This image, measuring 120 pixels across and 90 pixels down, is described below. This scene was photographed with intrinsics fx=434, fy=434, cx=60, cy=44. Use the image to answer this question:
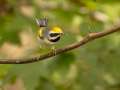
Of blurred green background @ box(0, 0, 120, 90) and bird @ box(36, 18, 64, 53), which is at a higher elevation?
bird @ box(36, 18, 64, 53)

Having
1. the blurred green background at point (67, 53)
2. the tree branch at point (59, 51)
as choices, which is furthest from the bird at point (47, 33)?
the blurred green background at point (67, 53)

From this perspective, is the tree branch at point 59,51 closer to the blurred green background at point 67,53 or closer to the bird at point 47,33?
the bird at point 47,33

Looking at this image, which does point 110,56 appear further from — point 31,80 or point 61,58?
point 31,80

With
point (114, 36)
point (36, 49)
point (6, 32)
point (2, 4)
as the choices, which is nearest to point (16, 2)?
point (2, 4)

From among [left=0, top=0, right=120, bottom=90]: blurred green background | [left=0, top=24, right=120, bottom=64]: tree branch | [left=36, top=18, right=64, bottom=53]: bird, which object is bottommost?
[left=0, top=0, right=120, bottom=90]: blurred green background

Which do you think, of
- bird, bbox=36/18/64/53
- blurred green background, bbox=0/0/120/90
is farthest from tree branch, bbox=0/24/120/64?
blurred green background, bbox=0/0/120/90

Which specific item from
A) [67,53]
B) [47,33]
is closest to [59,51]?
[47,33]

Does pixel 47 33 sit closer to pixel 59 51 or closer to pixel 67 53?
pixel 59 51

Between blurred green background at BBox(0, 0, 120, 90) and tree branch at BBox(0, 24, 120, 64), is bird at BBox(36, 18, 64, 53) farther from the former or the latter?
blurred green background at BBox(0, 0, 120, 90)

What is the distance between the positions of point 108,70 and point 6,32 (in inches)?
15.0

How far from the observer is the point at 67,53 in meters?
1.44

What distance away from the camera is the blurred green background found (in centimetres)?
138

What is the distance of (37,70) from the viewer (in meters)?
1.41

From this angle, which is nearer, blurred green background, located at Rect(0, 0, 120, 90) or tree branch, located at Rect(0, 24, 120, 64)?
tree branch, located at Rect(0, 24, 120, 64)
